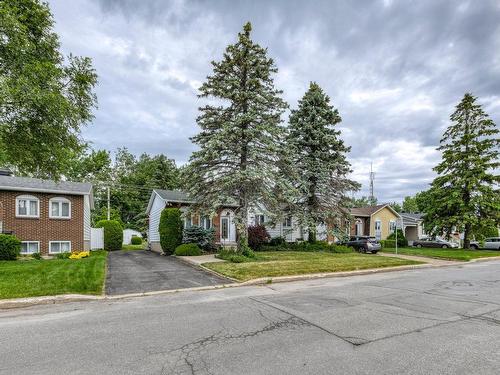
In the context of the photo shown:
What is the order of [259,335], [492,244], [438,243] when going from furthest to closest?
[438,243] < [492,244] < [259,335]

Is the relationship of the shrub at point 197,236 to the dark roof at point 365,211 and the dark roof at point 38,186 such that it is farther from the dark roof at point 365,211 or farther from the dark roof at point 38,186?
the dark roof at point 365,211

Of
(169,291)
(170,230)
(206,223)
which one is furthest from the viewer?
(206,223)

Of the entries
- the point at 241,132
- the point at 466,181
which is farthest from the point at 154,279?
the point at 466,181

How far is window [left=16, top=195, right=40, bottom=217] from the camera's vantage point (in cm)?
1856

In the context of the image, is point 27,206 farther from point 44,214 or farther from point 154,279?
point 154,279

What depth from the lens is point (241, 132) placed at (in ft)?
55.2

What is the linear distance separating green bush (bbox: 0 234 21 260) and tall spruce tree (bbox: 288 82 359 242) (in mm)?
17544

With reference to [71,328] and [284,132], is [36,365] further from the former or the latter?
[284,132]

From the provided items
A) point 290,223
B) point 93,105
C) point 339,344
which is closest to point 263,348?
point 339,344

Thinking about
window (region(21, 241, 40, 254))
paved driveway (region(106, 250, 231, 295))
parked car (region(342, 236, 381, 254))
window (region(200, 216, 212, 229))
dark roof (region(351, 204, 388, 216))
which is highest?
dark roof (region(351, 204, 388, 216))

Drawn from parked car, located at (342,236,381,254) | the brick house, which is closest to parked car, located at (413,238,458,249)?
parked car, located at (342,236,381,254)

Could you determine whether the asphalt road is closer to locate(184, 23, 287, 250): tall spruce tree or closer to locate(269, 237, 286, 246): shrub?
locate(184, 23, 287, 250): tall spruce tree

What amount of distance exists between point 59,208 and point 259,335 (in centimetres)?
1932

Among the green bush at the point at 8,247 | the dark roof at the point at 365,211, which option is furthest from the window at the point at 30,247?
the dark roof at the point at 365,211
